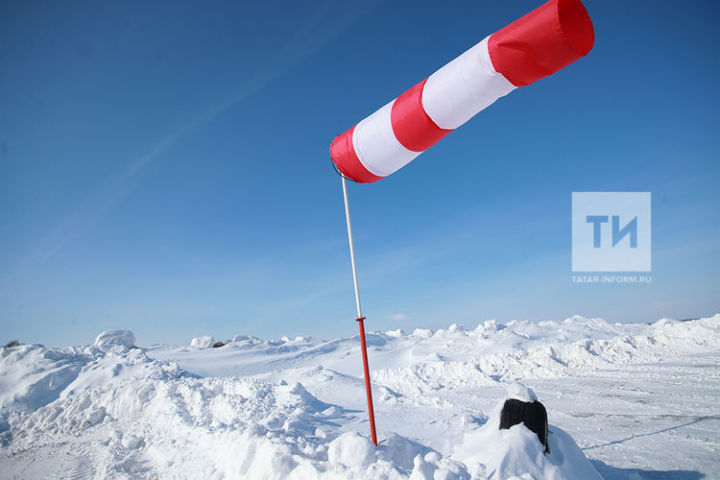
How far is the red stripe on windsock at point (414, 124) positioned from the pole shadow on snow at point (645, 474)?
4.71 meters

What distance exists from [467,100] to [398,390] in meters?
9.51

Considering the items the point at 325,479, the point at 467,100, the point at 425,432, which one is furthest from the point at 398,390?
the point at 467,100

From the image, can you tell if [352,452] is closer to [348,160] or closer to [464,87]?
[348,160]

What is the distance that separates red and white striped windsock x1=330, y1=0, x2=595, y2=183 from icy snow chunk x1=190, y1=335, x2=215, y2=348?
55.7 feet

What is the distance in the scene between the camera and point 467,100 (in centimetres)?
319

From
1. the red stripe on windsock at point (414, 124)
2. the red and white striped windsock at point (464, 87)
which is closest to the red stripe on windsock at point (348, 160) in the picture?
the red and white striped windsock at point (464, 87)

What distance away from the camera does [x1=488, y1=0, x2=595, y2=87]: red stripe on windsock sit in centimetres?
246

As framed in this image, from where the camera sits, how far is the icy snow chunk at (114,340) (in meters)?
16.4

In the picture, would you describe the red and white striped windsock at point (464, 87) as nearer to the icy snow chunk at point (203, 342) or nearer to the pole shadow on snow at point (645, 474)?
the pole shadow on snow at point (645, 474)

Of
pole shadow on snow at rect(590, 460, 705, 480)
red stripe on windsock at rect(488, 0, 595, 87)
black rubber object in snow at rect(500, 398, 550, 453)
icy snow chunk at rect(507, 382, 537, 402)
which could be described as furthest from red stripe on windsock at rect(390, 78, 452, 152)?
pole shadow on snow at rect(590, 460, 705, 480)

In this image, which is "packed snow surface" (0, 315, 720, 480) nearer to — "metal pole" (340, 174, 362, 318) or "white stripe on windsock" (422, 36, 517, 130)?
"metal pole" (340, 174, 362, 318)

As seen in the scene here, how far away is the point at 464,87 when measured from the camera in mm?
3113

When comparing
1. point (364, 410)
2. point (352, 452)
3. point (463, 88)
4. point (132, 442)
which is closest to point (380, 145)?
point (463, 88)

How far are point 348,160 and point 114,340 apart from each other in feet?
62.6
